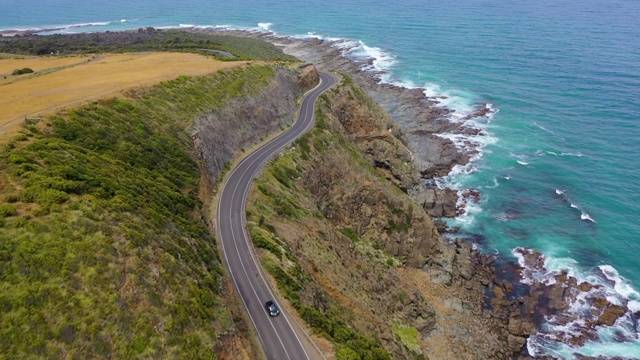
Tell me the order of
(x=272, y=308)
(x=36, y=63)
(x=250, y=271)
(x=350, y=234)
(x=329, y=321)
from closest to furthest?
(x=272, y=308) → (x=329, y=321) → (x=250, y=271) → (x=350, y=234) → (x=36, y=63)

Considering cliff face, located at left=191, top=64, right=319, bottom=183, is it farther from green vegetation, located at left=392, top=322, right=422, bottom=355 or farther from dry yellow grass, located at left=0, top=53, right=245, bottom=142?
green vegetation, located at left=392, top=322, right=422, bottom=355

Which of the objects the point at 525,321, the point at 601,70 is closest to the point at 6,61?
the point at 525,321

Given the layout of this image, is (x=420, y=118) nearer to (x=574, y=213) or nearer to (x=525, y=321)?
(x=574, y=213)

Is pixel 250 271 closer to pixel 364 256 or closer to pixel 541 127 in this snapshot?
pixel 364 256

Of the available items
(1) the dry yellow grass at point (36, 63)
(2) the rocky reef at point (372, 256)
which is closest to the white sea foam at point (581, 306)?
A: (2) the rocky reef at point (372, 256)

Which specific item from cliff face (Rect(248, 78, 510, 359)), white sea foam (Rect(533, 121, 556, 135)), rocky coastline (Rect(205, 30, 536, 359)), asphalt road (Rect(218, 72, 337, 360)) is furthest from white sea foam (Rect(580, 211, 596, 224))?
asphalt road (Rect(218, 72, 337, 360))

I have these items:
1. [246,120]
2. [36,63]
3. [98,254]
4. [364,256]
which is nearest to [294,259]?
[364,256]

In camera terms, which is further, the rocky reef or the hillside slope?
the rocky reef
